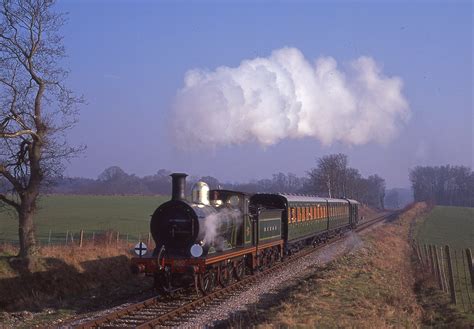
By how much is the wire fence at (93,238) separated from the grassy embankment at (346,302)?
10.4 m

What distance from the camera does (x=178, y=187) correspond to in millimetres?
16078

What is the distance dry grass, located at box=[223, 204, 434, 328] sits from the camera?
12.2 m

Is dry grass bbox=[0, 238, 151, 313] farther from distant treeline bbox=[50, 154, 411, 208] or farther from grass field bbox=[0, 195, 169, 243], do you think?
distant treeline bbox=[50, 154, 411, 208]

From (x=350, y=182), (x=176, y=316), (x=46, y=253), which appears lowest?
(x=176, y=316)

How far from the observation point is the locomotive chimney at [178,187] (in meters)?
16.0

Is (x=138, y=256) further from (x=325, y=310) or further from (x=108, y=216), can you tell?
(x=108, y=216)

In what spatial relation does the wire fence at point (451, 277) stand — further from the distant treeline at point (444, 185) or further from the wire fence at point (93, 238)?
the distant treeline at point (444, 185)

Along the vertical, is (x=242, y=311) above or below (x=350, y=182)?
below

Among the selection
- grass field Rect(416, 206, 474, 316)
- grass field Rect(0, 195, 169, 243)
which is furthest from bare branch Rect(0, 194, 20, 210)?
grass field Rect(416, 206, 474, 316)

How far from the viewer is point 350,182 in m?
93.9

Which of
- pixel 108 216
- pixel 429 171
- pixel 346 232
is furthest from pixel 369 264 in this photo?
pixel 429 171

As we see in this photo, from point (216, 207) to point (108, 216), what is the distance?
40.1 m

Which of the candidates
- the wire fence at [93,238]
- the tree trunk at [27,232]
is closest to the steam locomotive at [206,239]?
the tree trunk at [27,232]

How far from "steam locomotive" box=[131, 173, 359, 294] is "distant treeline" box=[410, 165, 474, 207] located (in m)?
136
